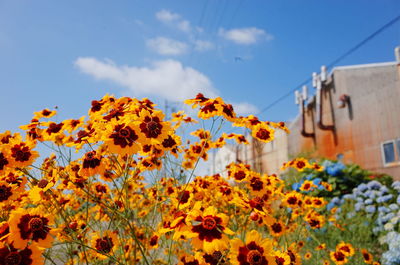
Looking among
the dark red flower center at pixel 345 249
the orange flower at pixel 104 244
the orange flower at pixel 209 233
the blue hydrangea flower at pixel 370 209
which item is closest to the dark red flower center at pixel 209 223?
the orange flower at pixel 209 233

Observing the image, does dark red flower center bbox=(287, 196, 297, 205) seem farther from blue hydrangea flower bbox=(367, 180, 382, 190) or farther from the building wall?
the building wall

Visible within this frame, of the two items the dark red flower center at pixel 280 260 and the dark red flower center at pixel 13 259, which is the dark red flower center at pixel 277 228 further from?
the dark red flower center at pixel 13 259

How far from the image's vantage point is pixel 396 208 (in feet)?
15.5

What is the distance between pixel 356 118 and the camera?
10234 millimetres

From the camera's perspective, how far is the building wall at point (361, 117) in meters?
8.88

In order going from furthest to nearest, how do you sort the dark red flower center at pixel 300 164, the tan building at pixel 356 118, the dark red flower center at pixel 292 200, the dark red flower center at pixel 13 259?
the tan building at pixel 356 118 < the dark red flower center at pixel 300 164 < the dark red flower center at pixel 292 200 < the dark red flower center at pixel 13 259

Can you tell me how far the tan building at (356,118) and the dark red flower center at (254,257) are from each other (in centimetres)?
895

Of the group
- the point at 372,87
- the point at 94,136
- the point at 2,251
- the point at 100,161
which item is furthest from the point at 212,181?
the point at 372,87

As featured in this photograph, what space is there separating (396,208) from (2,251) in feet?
17.1

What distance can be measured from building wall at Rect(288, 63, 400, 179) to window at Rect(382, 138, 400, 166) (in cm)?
11

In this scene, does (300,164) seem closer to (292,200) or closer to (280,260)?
(292,200)

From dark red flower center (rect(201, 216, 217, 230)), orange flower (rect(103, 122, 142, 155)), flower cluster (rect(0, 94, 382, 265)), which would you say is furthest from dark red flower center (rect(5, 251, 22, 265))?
dark red flower center (rect(201, 216, 217, 230))

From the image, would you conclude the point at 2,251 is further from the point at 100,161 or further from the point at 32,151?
the point at 32,151

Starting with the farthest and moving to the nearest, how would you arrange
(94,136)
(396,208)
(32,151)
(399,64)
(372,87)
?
(372,87), (399,64), (396,208), (32,151), (94,136)
